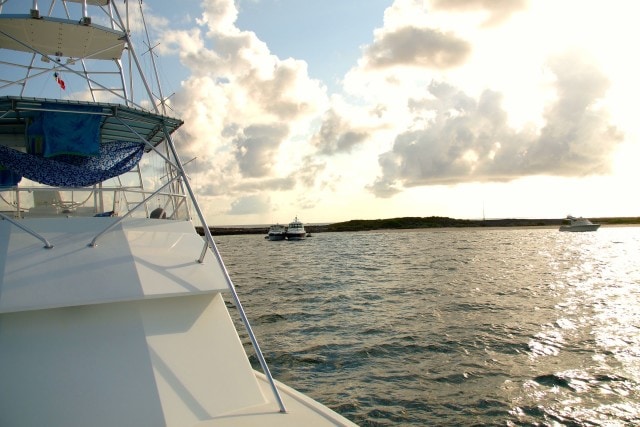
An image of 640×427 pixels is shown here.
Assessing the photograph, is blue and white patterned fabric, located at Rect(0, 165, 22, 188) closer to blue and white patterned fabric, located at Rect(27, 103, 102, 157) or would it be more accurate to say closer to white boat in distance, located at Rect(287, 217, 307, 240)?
blue and white patterned fabric, located at Rect(27, 103, 102, 157)

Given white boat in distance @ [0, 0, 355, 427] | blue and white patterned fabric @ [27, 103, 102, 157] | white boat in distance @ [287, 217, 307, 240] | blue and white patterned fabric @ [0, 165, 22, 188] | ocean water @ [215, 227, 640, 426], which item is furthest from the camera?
white boat in distance @ [287, 217, 307, 240]

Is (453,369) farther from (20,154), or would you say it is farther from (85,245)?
(20,154)

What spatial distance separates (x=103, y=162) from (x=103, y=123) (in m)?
0.68

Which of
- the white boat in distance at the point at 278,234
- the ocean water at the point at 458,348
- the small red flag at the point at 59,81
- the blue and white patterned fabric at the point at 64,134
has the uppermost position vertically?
the small red flag at the point at 59,81

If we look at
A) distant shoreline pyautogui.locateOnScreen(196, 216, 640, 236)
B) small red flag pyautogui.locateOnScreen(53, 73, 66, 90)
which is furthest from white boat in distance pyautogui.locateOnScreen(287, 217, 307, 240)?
small red flag pyautogui.locateOnScreen(53, 73, 66, 90)

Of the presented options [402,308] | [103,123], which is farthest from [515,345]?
[103,123]

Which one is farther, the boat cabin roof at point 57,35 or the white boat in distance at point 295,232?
the white boat in distance at point 295,232

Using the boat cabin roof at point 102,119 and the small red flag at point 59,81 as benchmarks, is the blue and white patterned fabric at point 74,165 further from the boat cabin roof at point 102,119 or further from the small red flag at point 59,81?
the small red flag at point 59,81

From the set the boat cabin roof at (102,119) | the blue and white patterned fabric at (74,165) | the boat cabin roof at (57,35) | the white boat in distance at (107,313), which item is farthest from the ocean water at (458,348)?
the boat cabin roof at (57,35)

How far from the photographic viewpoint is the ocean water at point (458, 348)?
28.6 feet

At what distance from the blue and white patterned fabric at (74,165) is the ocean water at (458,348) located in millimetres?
5764

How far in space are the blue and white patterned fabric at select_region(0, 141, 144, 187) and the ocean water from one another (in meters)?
5.76

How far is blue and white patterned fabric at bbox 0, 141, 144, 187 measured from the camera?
6715 mm

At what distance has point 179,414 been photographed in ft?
16.0
